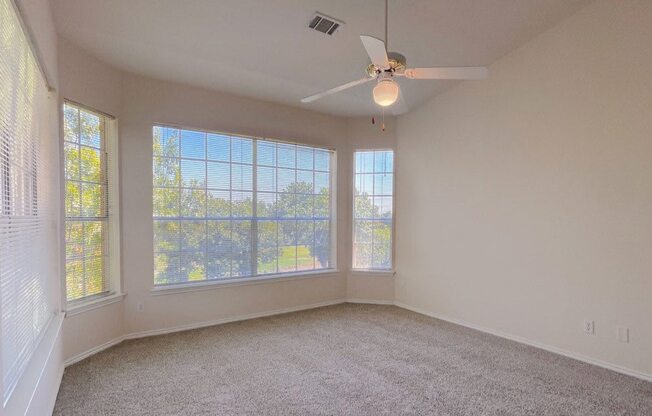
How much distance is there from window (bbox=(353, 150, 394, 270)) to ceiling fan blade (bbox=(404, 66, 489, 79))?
9.42 feet

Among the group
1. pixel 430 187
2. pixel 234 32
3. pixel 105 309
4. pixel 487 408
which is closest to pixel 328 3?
pixel 234 32

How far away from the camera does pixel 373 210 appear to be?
5277 millimetres

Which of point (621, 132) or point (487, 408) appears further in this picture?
point (621, 132)

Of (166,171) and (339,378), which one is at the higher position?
(166,171)

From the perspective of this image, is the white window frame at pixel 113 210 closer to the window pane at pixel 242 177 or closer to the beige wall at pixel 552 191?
the window pane at pixel 242 177

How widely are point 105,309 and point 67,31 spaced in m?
2.49

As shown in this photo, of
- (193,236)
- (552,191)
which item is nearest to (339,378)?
(193,236)

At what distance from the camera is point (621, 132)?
306cm

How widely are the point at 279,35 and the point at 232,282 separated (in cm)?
280

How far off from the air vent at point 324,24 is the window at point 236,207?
1.81m

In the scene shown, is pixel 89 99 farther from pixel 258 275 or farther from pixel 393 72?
pixel 393 72

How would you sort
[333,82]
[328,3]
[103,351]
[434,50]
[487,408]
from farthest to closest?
[333,82], [434,50], [103,351], [328,3], [487,408]

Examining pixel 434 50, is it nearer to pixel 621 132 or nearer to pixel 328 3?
pixel 328 3

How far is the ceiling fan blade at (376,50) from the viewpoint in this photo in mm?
1961
